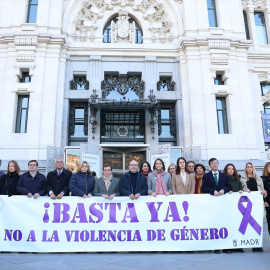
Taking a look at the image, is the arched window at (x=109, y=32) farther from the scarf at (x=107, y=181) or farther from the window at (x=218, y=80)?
the scarf at (x=107, y=181)

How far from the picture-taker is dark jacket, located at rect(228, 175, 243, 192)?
6.61 meters

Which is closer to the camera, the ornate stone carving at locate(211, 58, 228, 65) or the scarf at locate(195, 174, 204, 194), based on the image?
the scarf at locate(195, 174, 204, 194)

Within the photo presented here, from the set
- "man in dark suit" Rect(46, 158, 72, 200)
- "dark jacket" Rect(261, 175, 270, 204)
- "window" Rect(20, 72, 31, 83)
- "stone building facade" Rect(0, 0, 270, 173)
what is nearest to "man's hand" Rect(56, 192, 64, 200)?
"man in dark suit" Rect(46, 158, 72, 200)

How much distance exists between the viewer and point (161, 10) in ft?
57.3

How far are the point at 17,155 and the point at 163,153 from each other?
8161mm

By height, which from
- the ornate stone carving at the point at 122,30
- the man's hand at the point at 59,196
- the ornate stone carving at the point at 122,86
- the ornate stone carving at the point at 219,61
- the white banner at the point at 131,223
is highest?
the ornate stone carving at the point at 122,30

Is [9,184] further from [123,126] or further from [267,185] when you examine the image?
[123,126]

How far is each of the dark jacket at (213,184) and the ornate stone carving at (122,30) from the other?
13182 millimetres

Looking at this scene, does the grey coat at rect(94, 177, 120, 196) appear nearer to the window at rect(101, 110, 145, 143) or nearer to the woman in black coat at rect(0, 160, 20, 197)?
the woman in black coat at rect(0, 160, 20, 197)

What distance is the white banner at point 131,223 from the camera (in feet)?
19.1

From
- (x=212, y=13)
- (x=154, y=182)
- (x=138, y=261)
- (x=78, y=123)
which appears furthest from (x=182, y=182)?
(x=212, y=13)

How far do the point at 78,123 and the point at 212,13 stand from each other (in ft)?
39.5

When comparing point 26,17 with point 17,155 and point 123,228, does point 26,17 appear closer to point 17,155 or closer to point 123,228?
point 17,155

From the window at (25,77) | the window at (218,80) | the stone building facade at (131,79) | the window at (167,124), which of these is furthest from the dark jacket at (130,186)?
the window at (25,77)
